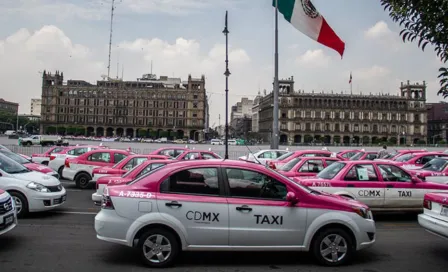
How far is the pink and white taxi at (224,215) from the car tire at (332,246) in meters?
0.01

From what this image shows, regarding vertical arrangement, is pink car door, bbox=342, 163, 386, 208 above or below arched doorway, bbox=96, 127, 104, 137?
below

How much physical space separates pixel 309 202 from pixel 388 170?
4.77m

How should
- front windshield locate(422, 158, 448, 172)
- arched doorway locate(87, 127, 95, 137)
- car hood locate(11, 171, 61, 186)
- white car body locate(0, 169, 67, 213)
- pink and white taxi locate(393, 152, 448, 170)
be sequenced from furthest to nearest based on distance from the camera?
arched doorway locate(87, 127, 95, 137)
pink and white taxi locate(393, 152, 448, 170)
front windshield locate(422, 158, 448, 172)
car hood locate(11, 171, 61, 186)
white car body locate(0, 169, 67, 213)

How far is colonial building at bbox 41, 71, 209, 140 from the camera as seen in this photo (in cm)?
12350

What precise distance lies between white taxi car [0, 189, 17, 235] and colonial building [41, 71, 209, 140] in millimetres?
116242

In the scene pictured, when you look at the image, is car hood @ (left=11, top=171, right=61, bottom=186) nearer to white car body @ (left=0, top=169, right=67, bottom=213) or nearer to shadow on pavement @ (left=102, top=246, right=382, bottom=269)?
white car body @ (left=0, top=169, right=67, bottom=213)

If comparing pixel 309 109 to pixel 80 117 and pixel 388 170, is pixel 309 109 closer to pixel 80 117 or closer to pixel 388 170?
pixel 80 117

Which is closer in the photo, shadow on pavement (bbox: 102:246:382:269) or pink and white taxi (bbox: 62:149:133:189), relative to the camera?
shadow on pavement (bbox: 102:246:382:269)

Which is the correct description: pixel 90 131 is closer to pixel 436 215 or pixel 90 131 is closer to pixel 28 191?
pixel 28 191

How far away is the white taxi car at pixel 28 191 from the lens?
8.98 m

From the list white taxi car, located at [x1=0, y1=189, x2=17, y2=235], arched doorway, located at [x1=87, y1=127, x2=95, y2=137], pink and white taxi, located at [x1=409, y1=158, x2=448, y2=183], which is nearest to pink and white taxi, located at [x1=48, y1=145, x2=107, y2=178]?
white taxi car, located at [x1=0, y1=189, x2=17, y2=235]

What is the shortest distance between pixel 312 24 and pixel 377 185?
856 centimetres

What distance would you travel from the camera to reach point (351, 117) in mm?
122250

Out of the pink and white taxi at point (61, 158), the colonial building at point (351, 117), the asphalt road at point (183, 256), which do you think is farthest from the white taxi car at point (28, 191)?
the colonial building at point (351, 117)
